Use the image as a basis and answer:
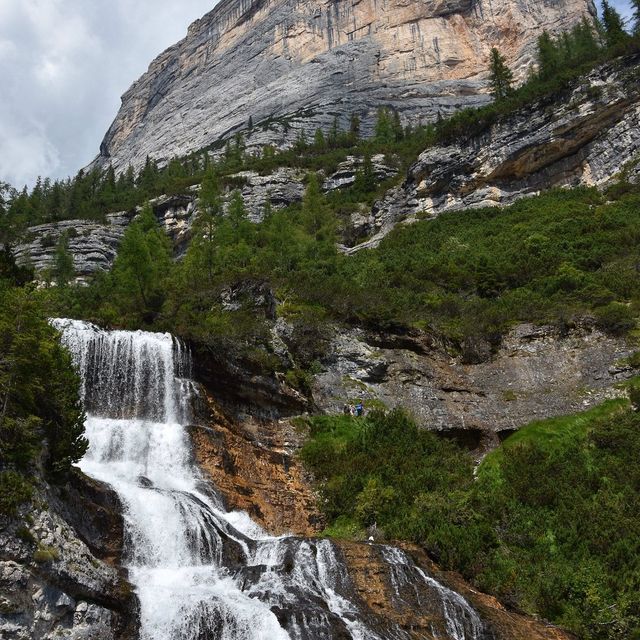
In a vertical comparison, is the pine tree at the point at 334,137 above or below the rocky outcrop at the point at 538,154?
above

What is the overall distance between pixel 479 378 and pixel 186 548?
54.6ft

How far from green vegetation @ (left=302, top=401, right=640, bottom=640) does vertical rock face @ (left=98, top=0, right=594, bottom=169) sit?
73902 mm

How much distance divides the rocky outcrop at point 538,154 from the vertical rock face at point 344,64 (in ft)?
133

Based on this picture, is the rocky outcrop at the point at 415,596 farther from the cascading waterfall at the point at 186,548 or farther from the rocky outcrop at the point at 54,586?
the rocky outcrop at the point at 54,586

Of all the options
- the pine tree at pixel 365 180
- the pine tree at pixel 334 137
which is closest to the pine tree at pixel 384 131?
the pine tree at pixel 334 137

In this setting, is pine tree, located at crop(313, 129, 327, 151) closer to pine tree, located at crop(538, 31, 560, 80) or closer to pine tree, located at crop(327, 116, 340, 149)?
pine tree, located at crop(327, 116, 340, 149)

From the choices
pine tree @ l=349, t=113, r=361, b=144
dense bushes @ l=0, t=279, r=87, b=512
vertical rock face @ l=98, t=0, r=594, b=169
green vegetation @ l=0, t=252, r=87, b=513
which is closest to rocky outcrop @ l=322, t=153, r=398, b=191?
pine tree @ l=349, t=113, r=361, b=144

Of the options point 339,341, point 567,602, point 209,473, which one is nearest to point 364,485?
point 209,473

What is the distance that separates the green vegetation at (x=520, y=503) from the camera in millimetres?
15188

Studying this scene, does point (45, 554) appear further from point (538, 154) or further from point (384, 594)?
point (538, 154)

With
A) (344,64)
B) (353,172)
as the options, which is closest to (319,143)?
(353,172)

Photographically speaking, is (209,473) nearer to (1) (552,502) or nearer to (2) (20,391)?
(2) (20,391)

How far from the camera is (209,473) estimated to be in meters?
20.3

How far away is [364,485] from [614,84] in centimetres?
4205
